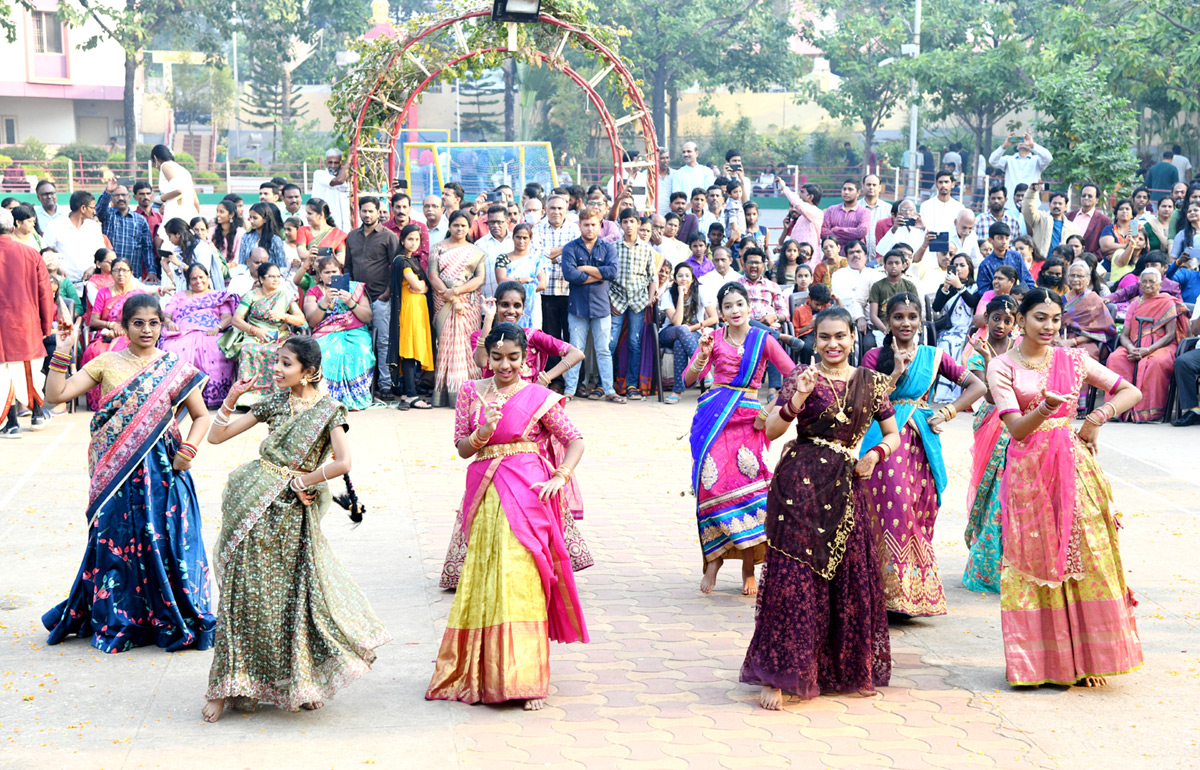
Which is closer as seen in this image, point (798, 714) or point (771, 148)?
point (798, 714)

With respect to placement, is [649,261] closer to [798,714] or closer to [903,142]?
[798,714]

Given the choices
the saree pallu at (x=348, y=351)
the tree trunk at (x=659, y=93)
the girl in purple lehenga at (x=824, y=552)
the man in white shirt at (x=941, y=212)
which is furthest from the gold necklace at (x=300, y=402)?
the tree trunk at (x=659, y=93)

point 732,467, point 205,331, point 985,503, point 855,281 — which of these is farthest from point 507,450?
point 855,281

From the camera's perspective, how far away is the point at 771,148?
42.5m

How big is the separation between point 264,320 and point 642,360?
371 centimetres

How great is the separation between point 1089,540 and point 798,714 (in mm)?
1426

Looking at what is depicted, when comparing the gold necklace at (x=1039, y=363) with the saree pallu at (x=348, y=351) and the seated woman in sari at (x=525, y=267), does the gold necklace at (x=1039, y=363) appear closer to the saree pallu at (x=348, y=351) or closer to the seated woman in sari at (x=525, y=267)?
the seated woman in sari at (x=525, y=267)

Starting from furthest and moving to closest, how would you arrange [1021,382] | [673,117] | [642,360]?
[673,117]
[642,360]
[1021,382]

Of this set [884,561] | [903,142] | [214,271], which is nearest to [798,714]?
[884,561]

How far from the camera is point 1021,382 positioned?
557 centimetres

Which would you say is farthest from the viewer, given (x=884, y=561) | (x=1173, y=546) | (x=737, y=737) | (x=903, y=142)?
(x=903, y=142)

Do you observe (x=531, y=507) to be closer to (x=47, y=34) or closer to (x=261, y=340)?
(x=261, y=340)

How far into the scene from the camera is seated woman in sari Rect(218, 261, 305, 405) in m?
11.5

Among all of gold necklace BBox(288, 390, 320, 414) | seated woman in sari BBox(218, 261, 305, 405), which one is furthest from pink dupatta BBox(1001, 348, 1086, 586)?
seated woman in sari BBox(218, 261, 305, 405)
